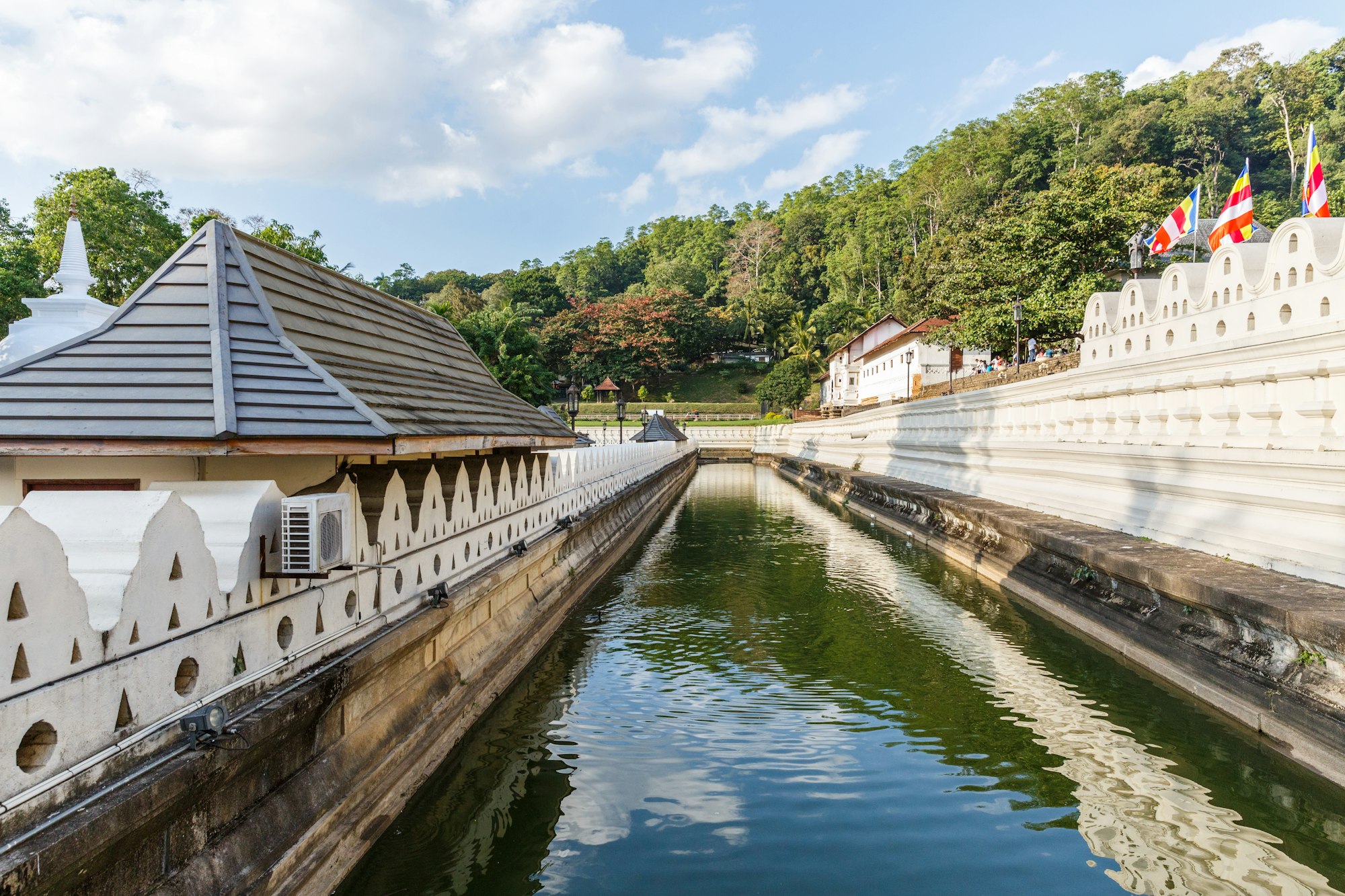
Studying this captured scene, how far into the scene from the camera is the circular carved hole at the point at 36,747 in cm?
248

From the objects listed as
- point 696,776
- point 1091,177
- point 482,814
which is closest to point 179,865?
point 482,814

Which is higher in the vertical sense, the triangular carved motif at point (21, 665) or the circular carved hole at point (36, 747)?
the triangular carved motif at point (21, 665)

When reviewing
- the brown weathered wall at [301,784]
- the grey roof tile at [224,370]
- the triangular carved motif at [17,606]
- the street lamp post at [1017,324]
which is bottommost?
the brown weathered wall at [301,784]

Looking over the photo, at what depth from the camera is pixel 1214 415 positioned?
7535 mm

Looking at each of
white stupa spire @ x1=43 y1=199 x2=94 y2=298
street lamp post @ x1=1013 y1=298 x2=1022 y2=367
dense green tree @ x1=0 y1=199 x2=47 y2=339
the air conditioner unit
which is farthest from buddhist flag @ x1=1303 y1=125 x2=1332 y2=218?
dense green tree @ x1=0 y1=199 x2=47 y2=339

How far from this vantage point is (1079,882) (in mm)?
3971

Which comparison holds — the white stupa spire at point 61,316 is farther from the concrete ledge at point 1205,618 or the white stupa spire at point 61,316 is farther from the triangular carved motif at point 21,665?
the concrete ledge at point 1205,618

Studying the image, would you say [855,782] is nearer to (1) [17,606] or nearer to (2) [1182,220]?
(1) [17,606]

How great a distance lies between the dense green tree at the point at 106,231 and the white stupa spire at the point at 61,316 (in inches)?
873

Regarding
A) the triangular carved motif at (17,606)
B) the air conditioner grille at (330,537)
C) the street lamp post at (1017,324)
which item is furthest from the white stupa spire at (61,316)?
the street lamp post at (1017,324)

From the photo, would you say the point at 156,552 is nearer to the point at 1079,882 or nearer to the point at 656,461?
the point at 1079,882

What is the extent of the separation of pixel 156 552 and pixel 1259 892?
5.47 metres

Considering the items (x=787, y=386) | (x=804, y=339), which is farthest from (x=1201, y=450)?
(x=804, y=339)

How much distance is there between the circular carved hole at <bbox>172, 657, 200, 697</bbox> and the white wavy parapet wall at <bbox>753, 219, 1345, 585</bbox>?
7.50 meters
